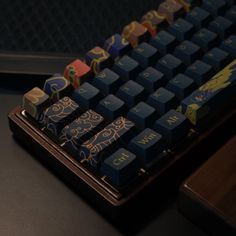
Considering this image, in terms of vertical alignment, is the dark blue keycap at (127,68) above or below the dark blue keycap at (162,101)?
above

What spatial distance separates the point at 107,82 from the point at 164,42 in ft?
0.27

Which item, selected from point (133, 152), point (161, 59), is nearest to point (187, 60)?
point (161, 59)

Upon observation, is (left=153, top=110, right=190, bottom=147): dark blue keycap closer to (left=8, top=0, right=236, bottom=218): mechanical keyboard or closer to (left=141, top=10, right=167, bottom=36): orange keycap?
(left=8, top=0, right=236, bottom=218): mechanical keyboard

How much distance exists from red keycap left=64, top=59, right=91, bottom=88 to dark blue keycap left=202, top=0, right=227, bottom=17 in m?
0.16

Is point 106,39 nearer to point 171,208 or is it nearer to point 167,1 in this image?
point 167,1

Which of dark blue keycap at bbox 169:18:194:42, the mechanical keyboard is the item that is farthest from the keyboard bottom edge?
dark blue keycap at bbox 169:18:194:42

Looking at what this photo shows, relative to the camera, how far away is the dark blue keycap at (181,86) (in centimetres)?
62

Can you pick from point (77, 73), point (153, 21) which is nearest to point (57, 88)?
point (77, 73)

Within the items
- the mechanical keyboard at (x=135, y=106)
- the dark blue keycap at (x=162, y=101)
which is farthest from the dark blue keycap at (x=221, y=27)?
the dark blue keycap at (x=162, y=101)

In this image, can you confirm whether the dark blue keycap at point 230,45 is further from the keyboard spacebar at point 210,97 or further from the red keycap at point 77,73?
the red keycap at point 77,73

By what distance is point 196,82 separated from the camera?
0.63 metres

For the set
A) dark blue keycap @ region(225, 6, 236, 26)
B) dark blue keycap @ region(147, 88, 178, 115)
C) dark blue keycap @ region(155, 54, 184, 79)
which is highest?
dark blue keycap @ region(225, 6, 236, 26)

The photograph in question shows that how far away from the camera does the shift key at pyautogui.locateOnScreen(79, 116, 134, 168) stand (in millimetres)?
567

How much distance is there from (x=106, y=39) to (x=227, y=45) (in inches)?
5.3
